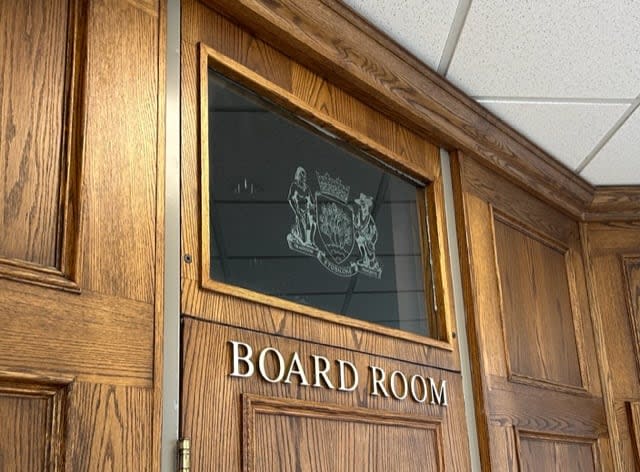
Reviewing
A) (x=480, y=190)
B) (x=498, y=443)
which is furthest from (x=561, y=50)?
(x=498, y=443)

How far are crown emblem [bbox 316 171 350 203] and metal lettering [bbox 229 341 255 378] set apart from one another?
0.52 metres

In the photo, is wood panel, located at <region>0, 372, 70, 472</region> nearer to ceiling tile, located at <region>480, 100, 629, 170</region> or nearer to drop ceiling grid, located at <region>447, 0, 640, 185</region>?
drop ceiling grid, located at <region>447, 0, 640, 185</region>

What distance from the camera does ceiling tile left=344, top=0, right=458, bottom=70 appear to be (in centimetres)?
196

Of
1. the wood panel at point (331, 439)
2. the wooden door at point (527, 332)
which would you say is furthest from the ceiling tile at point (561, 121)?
the wood panel at point (331, 439)

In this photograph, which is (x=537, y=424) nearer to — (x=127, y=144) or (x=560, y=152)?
(x=560, y=152)

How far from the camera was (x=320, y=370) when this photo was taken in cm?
170

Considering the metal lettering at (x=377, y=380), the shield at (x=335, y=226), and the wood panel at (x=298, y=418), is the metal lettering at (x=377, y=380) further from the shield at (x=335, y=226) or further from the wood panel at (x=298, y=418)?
the shield at (x=335, y=226)

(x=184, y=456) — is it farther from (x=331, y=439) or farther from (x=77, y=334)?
(x=331, y=439)

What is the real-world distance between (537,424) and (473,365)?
1.16 ft

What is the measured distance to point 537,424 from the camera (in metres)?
2.38

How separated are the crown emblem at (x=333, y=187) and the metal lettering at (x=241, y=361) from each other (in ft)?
1.72

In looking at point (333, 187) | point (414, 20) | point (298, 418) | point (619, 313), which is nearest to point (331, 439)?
point (298, 418)

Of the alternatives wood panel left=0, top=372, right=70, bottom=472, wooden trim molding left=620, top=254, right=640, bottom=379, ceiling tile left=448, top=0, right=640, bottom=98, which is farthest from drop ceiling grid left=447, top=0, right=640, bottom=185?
wood panel left=0, top=372, right=70, bottom=472

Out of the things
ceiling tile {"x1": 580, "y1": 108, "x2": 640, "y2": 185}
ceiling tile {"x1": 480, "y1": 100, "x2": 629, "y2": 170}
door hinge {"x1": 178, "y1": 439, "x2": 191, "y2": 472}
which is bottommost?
door hinge {"x1": 178, "y1": 439, "x2": 191, "y2": 472}
